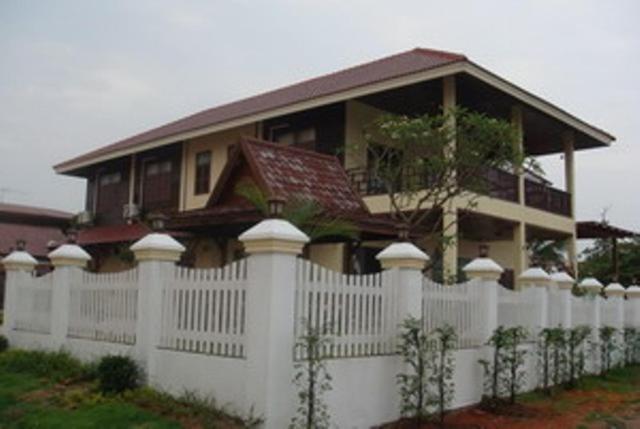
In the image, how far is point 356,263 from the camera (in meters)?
16.0

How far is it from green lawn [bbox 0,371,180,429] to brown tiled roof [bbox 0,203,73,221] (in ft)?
81.8

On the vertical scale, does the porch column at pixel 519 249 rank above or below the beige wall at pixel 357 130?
below

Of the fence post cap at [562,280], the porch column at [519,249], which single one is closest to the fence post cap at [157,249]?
the fence post cap at [562,280]

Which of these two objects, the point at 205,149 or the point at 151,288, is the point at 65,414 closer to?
the point at 151,288

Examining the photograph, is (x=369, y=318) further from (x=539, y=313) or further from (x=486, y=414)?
(x=539, y=313)

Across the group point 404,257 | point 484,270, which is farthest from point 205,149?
point 404,257

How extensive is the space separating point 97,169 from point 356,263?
13.1m

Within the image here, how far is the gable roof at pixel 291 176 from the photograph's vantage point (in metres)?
10.5

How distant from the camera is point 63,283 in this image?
31.7ft

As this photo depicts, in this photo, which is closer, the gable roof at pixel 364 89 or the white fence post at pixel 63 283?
the white fence post at pixel 63 283

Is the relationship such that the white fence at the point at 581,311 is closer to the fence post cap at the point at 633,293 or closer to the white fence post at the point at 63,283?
the fence post cap at the point at 633,293

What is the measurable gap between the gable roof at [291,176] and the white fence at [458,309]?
7.66 ft

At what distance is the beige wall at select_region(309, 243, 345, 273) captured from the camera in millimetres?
15570

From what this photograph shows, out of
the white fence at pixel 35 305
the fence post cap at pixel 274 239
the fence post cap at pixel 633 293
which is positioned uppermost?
the fence post cap at pixel 274 239
